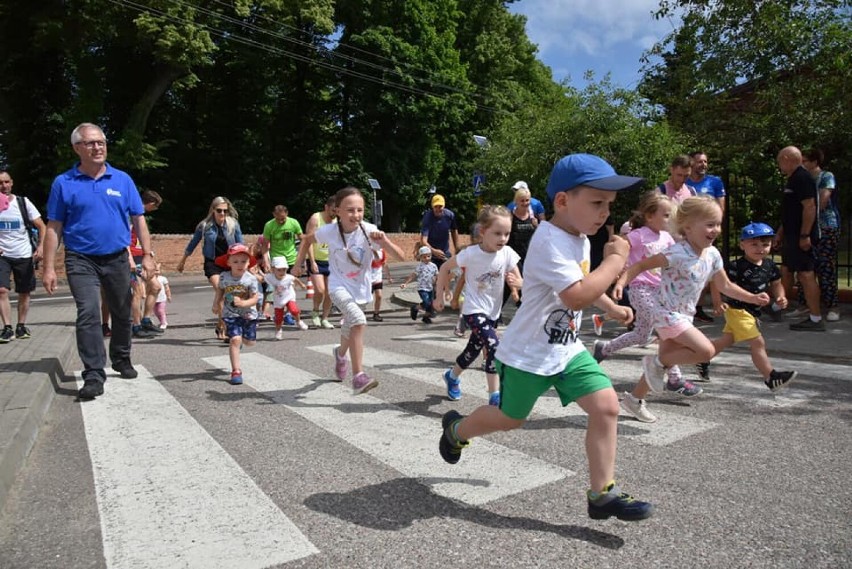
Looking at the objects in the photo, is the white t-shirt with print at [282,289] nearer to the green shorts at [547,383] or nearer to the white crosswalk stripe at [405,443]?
the white crosswalk stripe at [405,443]

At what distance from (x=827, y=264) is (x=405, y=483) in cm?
754

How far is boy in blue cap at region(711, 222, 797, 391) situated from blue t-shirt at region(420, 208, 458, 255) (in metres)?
5.48

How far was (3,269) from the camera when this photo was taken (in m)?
8.33

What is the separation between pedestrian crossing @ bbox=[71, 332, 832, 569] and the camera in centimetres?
296

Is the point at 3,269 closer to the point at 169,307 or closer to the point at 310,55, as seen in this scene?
the point at 169,307

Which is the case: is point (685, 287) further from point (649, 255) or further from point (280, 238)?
point (280, 238)

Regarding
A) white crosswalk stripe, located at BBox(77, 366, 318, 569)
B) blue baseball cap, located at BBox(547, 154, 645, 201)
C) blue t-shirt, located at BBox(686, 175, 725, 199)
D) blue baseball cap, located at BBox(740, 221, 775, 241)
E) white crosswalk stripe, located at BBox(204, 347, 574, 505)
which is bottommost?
white crosswalk stripe, located at BBox(77, 366, 318, 569)

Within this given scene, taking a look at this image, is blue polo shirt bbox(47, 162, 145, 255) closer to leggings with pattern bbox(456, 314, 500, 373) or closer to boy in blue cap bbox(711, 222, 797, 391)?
leggings with pattern bbox(456, 314, 500, 373)

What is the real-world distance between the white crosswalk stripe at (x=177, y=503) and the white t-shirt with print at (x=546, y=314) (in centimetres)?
124

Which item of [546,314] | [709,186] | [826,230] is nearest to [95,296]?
[546,314]

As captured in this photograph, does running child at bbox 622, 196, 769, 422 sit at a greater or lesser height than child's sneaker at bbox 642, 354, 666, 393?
greater

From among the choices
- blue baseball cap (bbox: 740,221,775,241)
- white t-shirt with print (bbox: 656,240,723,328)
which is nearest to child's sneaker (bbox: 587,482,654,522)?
white t-shirt with print (bbox: 656,240,723,328)

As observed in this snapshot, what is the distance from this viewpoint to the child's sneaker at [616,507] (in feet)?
9.33

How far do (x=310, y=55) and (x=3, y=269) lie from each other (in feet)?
98.1
